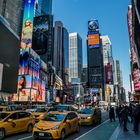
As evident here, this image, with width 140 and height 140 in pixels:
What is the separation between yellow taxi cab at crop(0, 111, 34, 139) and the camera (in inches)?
487

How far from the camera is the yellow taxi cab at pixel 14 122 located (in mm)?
12359

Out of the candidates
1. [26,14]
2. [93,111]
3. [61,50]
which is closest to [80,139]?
[93,111]

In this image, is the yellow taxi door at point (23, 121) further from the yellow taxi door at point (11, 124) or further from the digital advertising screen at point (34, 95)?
the digital advertising screen at point (34, 95)

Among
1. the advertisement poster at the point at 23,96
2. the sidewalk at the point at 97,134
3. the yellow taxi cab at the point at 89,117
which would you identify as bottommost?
the sidewalk at the point at 97,134

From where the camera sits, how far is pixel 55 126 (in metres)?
11.6

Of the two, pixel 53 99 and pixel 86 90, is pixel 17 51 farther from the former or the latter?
pixel 86 90

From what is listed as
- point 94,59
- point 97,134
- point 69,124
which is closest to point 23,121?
point 69,124

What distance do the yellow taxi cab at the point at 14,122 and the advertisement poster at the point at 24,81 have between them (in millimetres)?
58928

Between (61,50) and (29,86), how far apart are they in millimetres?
120645

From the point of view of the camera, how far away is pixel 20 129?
13961 mm

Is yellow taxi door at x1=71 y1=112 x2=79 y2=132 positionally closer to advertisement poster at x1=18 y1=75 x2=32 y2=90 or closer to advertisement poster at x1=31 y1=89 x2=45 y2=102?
advertisement poster at x1=18 y1=75 x2=32 y2=90

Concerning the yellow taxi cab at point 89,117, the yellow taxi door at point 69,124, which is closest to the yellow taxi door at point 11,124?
the yellow taxi door at point 69,124

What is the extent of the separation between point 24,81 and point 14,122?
6207 centimetres

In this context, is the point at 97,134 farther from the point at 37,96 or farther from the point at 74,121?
the point at 37,96
